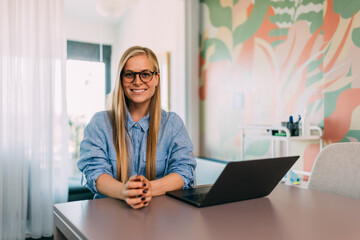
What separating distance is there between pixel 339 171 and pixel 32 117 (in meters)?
2.30

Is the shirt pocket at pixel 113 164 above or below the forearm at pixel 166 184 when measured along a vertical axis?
above

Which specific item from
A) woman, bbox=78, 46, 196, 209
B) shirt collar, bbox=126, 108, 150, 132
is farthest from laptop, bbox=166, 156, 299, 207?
shirt collar, bbox=126, 108, 150, 132

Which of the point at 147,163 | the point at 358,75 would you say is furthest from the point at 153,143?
the point at 358,75

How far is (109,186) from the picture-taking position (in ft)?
3.51

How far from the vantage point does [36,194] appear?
2650mm

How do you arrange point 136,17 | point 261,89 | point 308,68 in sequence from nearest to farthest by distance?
point 308,68
point 261,89
point 136,17

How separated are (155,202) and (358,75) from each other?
1629 millimetres

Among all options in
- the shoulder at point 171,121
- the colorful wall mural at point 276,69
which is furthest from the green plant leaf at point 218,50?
the shoulder at point 171,121

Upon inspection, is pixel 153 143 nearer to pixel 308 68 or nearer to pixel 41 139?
pixel 308 68

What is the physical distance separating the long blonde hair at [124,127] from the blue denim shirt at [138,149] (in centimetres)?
2

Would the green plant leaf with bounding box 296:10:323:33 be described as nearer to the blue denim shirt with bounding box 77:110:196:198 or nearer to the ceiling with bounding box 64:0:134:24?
the blue denim shirt with bounding box 77:110:196:198

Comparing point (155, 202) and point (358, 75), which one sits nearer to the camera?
point (155, 202)

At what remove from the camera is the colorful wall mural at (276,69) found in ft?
6.75

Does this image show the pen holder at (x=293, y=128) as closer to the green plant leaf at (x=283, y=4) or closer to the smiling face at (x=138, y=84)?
the green plant leaf at (x=283, y=4)
